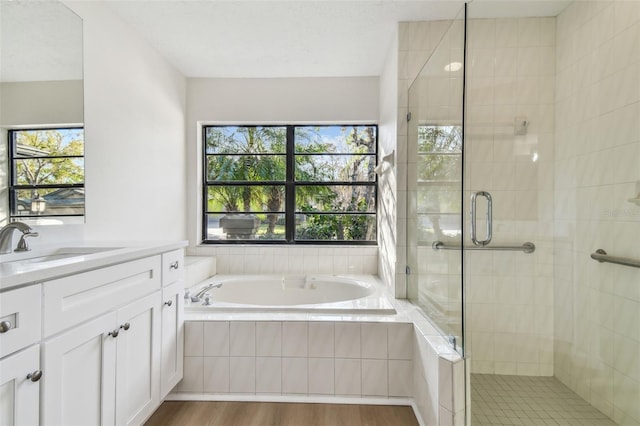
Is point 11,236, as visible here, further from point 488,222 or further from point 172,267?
point 488,222

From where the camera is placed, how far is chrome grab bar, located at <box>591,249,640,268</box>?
1260 millimetres

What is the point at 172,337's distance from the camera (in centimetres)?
162

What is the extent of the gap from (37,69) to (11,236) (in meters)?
0.80

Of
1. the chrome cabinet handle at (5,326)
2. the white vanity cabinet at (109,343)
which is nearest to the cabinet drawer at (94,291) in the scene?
the white vanity cabinet at (109,343)

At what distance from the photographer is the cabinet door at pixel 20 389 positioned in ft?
2.60

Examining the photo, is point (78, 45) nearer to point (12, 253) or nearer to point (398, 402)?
point (12, 253)

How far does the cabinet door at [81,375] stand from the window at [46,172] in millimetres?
742

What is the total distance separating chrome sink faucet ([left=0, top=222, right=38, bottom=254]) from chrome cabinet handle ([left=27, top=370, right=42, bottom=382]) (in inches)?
25.4

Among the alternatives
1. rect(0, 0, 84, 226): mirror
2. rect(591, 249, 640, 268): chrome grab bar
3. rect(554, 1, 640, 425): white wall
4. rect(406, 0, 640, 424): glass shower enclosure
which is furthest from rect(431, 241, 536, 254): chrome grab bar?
rect(0, 0, 84, 226): mirror

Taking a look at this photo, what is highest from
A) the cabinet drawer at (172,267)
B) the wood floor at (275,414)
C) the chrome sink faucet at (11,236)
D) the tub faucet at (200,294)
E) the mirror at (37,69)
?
the mirror at (37,69)

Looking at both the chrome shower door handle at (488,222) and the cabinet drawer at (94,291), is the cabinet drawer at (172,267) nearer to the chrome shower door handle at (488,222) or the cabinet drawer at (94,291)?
the cabinet drawer at (94,291)

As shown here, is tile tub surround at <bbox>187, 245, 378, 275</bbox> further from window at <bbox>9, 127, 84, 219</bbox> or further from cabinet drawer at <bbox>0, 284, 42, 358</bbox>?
cabinet drawer at <bbox>0, 284, 42, 358</bbox>

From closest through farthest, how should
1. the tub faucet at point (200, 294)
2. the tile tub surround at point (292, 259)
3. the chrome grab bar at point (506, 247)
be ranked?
1. the chrome grab bar at point (506, 247)
2. the tub faucet at point (200, 294)
3. the tile tub surround at point (292, 259)

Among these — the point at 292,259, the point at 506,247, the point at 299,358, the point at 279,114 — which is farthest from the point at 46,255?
the point at 506,247
